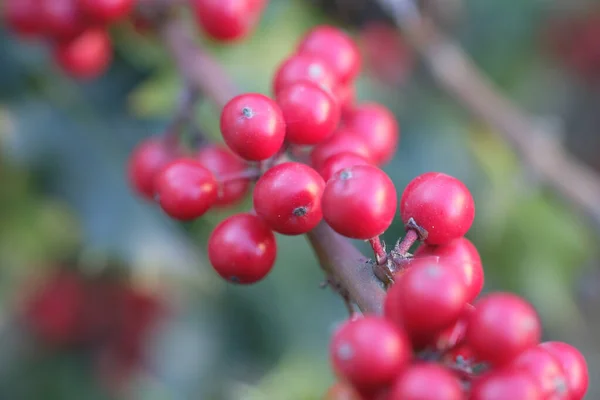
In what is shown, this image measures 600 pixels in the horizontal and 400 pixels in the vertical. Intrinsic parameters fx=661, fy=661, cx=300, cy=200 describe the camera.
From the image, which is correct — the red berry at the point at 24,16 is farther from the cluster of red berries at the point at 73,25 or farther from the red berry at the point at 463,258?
the red berry at the point at 463,258

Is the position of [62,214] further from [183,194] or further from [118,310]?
[183,194]

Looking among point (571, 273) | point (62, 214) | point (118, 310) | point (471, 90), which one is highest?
point (471, 90)

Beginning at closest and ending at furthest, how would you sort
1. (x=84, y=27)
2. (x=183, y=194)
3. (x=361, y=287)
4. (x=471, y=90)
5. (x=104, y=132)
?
(x=361, y=287) → (x=183, y=194) → (x=84, y=27) → (x=104, y=132) → (x=471, y=90)

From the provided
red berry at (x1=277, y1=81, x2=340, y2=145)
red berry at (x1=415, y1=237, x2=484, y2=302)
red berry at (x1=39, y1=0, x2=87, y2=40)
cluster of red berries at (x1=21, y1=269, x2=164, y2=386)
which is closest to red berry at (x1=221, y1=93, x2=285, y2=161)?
red berry at (x1=277, y1=81, x2=340, y2=145)

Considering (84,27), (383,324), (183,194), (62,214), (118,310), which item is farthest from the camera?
(118,310)

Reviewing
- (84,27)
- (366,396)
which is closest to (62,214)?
(84,27)

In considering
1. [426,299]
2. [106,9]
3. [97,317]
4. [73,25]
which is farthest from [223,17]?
[97,317]

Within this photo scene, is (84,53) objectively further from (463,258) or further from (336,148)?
(463,258)

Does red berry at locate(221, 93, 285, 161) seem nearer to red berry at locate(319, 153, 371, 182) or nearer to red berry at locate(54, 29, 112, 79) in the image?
red berry at locate(319, 153, 371, 182)
